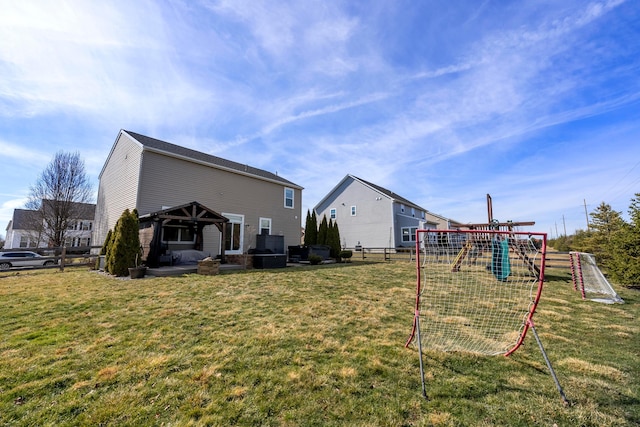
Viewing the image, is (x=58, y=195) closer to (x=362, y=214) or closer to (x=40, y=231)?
(x=40, y=231)

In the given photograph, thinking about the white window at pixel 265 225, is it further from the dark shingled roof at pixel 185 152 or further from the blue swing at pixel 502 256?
the blue swing at pixel 502 256

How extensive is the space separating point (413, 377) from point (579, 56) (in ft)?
37.8

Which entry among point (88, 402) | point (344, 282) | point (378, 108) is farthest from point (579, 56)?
point (88, 402)

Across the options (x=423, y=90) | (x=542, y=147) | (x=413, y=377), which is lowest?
(x=413, y=377)

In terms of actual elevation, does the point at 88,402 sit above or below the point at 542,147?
below

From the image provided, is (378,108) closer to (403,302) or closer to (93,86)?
(403,302)

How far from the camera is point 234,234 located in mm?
15742

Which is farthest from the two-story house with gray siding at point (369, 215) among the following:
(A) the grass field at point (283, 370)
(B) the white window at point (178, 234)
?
(A) the grass field at point (283, 370)

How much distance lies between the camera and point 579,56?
26.9ft

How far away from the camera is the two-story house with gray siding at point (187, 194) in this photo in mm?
12508

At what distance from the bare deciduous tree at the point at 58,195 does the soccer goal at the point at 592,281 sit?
3217cm

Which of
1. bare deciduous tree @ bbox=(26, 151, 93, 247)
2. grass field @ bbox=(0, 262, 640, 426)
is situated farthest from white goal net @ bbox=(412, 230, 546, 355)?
bare deciduous tree @ bbox=(26, 151, 93, 247)

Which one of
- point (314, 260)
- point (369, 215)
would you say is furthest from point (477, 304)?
point (369, 215)

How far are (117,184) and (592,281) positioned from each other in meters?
21.5
